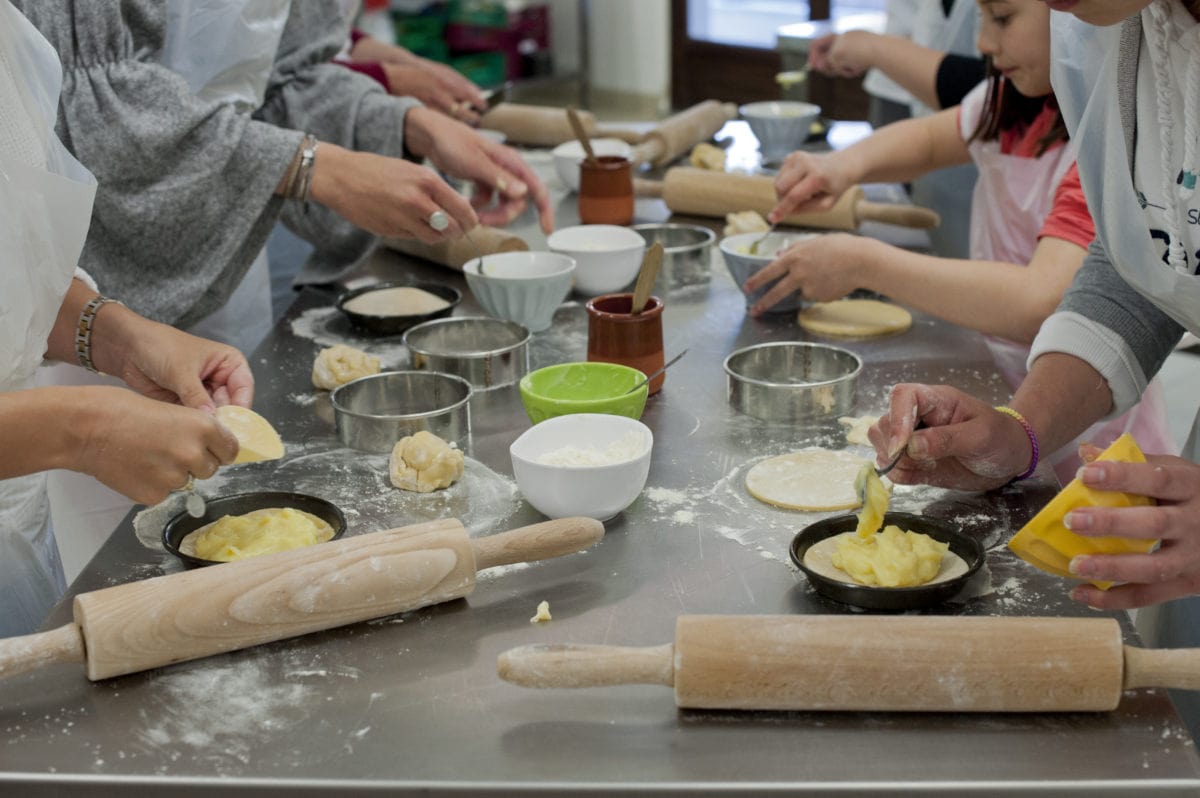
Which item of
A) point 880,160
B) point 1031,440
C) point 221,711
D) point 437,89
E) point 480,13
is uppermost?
point 480,13

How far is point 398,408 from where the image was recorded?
1.80m

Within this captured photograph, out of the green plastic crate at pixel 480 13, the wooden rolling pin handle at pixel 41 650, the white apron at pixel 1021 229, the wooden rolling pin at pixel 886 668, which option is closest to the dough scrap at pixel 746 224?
the white apron at pixel 1021 229

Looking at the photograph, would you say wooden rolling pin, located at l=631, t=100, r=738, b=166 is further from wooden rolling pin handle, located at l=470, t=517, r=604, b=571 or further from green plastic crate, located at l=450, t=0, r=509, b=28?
green plastic crate, located at l=450, t=0, r=509, b=28

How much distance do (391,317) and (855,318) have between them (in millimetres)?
807

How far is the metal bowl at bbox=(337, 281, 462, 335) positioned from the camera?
210cm

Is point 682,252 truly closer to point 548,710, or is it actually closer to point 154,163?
point 154,163

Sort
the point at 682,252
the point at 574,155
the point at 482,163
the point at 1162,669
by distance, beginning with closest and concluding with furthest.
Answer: the point at 1162,669 < the point at 482,163 < the point at 682,252 < the point at 574,155

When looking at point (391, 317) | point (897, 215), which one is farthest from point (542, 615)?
point (897, 215)

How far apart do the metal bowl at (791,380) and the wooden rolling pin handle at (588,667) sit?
28.1 inches

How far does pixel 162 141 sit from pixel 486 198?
0.70 meters

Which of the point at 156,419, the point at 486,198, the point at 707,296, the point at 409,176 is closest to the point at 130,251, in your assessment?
the point at 409,176

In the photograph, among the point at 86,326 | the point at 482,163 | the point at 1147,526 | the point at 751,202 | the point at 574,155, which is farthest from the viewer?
the point at 574,155

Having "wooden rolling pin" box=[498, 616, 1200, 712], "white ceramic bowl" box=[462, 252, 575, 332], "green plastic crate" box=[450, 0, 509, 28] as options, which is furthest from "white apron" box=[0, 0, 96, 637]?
"green plastic crate" box=[450, 0, 509, 28]

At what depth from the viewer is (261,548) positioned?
132cm
